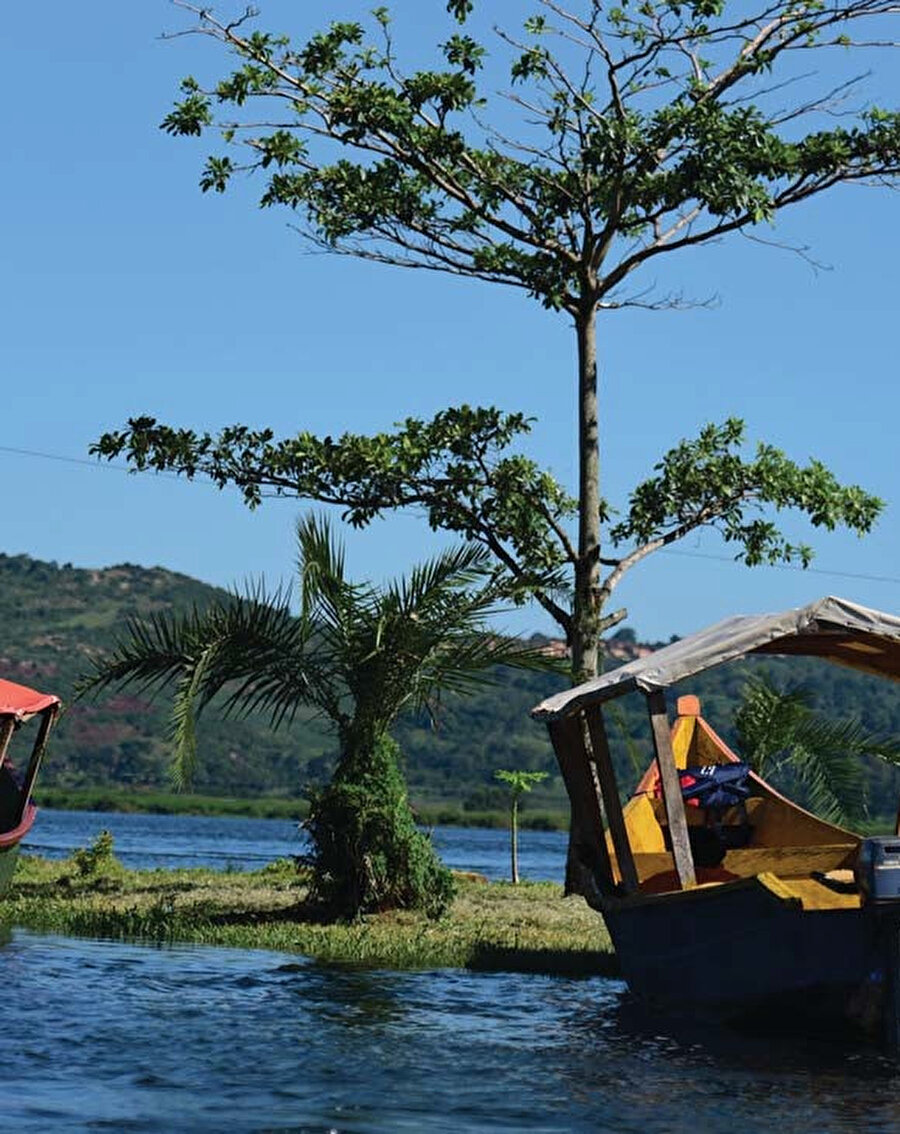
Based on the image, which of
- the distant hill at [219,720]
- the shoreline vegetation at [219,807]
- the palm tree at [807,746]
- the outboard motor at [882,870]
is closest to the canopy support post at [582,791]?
the outboard motor at [882,870]

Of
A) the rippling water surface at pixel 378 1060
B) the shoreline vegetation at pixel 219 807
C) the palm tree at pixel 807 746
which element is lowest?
the rippling water surface at pixel 378 1060

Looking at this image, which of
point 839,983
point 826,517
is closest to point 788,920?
point 839,983

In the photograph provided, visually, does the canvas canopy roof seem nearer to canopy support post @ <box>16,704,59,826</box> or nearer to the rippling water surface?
A: the rippling water surface

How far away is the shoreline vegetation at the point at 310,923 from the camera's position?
62.7ft

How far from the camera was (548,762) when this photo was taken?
16938 cm

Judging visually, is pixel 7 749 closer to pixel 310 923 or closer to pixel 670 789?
pixel 310 923

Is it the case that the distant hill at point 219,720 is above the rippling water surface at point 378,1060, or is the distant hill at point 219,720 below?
above

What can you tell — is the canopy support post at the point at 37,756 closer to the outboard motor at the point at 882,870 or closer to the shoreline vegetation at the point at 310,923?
the shoreline vegetation at the point at 310,923

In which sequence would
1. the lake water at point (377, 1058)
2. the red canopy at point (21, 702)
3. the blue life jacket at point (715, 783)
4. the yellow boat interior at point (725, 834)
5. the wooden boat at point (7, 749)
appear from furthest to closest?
the wooden boat at point (7, 749) < the red canopy at point (21, 702) < the blue life jacket at point (715, 783) < the yellow boat interior at point (725, 834) < the lake water at point (377, 1058)

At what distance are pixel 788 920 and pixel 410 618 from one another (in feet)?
24.7

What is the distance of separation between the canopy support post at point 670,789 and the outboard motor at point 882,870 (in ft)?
6.89

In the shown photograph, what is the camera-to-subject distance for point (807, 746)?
1053 inches

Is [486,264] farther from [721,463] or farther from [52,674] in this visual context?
[52,674]

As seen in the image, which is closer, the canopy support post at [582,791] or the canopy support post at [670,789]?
the canopy support post at [670,789]
